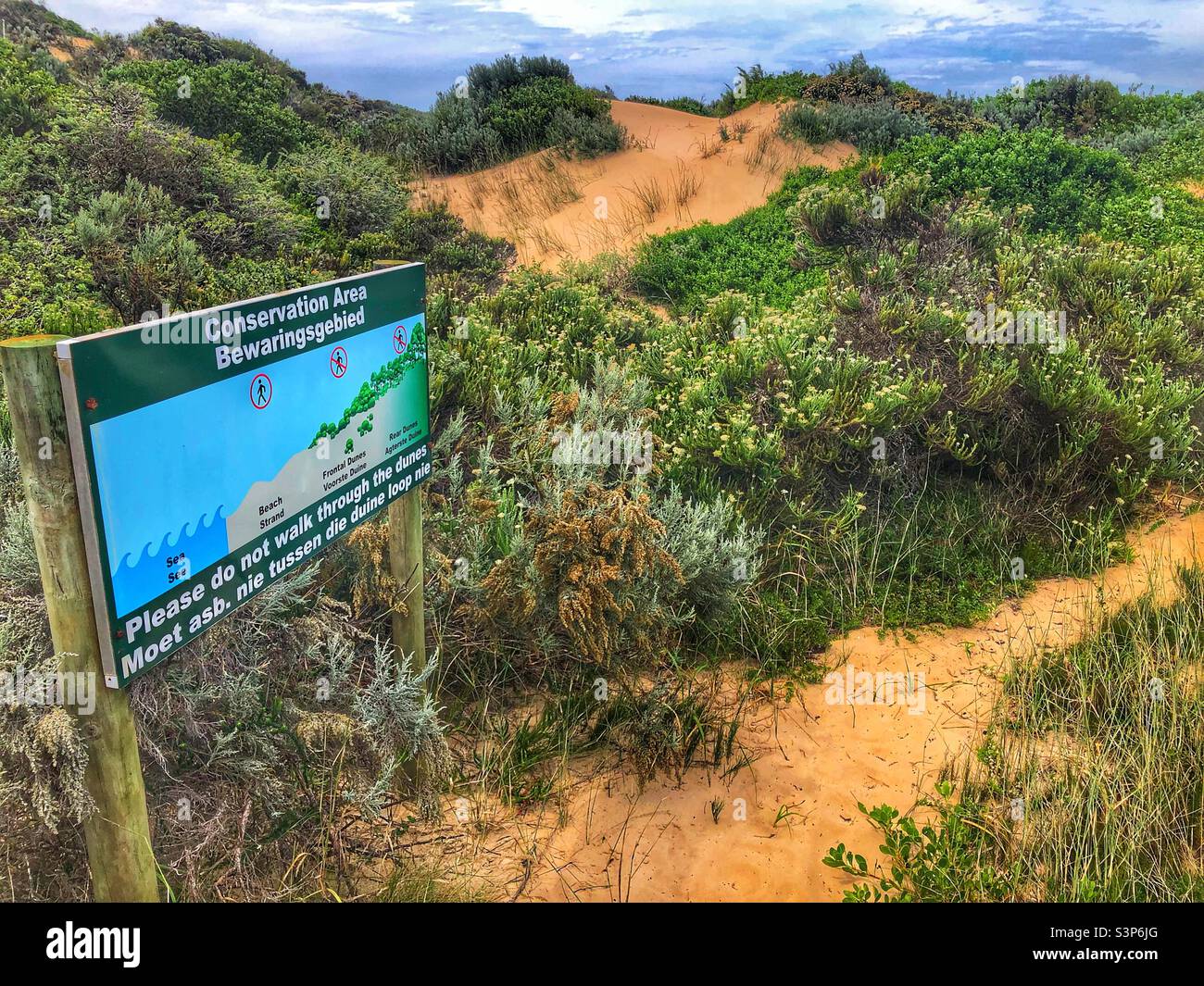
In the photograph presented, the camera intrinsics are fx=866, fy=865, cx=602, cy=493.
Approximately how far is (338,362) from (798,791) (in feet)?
9.30

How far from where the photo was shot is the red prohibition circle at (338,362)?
10.1 ft

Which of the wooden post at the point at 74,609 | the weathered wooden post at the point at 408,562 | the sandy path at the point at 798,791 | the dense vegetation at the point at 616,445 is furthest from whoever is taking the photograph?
the weathered wooden post at the point at 408,562

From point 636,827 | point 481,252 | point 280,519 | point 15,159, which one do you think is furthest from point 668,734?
point 15,159

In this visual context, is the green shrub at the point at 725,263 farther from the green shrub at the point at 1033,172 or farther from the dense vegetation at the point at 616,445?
the green shrub at the point at 1033,172

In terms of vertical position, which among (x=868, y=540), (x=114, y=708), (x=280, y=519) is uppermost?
(x=280, y=519)

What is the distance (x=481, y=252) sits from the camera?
1162cm

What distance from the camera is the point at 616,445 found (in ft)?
18.8

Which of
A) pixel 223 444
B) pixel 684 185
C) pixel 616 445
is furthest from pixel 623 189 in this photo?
pixel 223 444

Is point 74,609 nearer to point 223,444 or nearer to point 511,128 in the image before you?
point 223,444

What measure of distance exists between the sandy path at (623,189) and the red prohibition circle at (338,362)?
10054 mm

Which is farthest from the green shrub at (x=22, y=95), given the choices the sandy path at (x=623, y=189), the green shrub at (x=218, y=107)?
the sandy path at (x=623, y=189)

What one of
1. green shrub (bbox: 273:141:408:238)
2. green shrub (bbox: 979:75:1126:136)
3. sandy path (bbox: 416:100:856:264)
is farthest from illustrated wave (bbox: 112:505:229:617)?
green shrub (bbox: 979:75:1126:136)
